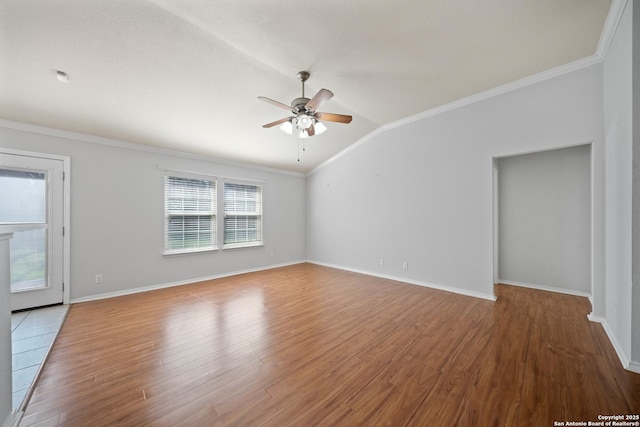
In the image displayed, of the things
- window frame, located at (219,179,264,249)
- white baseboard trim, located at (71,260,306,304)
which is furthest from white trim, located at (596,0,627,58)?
white baseboard trim, located at (71,260,306,304)

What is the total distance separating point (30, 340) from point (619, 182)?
603 centimetres

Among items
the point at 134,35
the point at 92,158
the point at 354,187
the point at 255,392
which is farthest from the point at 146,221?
the point at 354,187

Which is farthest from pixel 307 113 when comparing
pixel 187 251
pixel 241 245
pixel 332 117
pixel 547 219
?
pixel 547 219

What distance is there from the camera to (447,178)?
13.3 feet

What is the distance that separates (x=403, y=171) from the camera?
465 cm

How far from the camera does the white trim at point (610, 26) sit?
2.10m

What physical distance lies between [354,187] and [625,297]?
418 cm

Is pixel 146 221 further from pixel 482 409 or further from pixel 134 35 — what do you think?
pixel 482 409

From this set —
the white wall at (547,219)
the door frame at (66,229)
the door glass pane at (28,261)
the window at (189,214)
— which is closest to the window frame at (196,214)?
the window at (189,214)

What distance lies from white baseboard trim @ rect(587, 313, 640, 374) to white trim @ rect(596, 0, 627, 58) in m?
2.97

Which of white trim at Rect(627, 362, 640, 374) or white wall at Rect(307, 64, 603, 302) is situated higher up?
white wall at Rect(307, 64, 603, 302)

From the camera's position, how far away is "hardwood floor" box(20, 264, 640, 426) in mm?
1540

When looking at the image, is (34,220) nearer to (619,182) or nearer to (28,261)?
(28,261)

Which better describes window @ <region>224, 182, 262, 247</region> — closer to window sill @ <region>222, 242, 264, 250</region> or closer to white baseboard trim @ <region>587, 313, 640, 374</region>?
window sill @ <region>222, 242, 264, 250</region>
